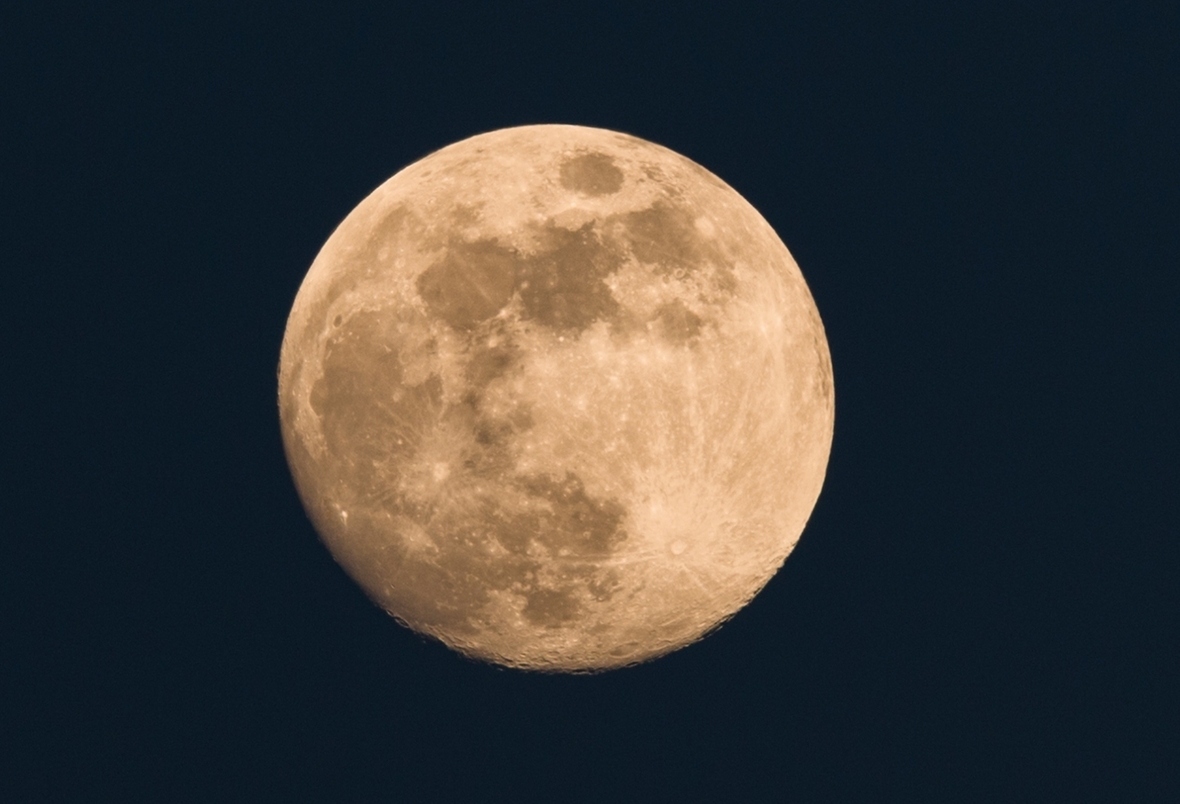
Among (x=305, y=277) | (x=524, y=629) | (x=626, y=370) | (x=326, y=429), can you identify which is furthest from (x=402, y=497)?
(x=305, y=277)

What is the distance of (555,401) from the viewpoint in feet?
16.5

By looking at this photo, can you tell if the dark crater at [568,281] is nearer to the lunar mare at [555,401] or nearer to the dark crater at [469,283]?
the lunar mare at [555,401]

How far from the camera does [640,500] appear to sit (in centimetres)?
514

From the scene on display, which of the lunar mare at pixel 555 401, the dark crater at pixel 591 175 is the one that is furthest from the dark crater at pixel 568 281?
the dark crater at pixel 591 175

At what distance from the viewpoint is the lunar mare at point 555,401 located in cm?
509

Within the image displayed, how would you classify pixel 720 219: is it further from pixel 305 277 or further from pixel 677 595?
pixel 305 277

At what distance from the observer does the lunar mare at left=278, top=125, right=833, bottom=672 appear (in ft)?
16.7

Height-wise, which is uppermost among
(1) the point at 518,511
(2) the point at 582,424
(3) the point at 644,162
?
(3) the point at 644,162

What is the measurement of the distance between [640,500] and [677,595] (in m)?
0.81

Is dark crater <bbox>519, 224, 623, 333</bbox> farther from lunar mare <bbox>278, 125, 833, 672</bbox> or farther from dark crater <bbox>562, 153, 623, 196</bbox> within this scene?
dark crater <bbox>562, 153, 623, 196</bbox>

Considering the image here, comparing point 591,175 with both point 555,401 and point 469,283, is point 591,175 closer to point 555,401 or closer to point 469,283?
point 469,283

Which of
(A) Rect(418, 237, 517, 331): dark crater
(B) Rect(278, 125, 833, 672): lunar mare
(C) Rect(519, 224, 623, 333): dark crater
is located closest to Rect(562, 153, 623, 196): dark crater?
(B) Rect(278, 125, 833, 672): lunar mare

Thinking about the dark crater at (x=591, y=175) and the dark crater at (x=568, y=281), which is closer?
the dark crater at (x=568, y=281)

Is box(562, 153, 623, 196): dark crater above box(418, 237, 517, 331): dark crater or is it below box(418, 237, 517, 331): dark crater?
above
